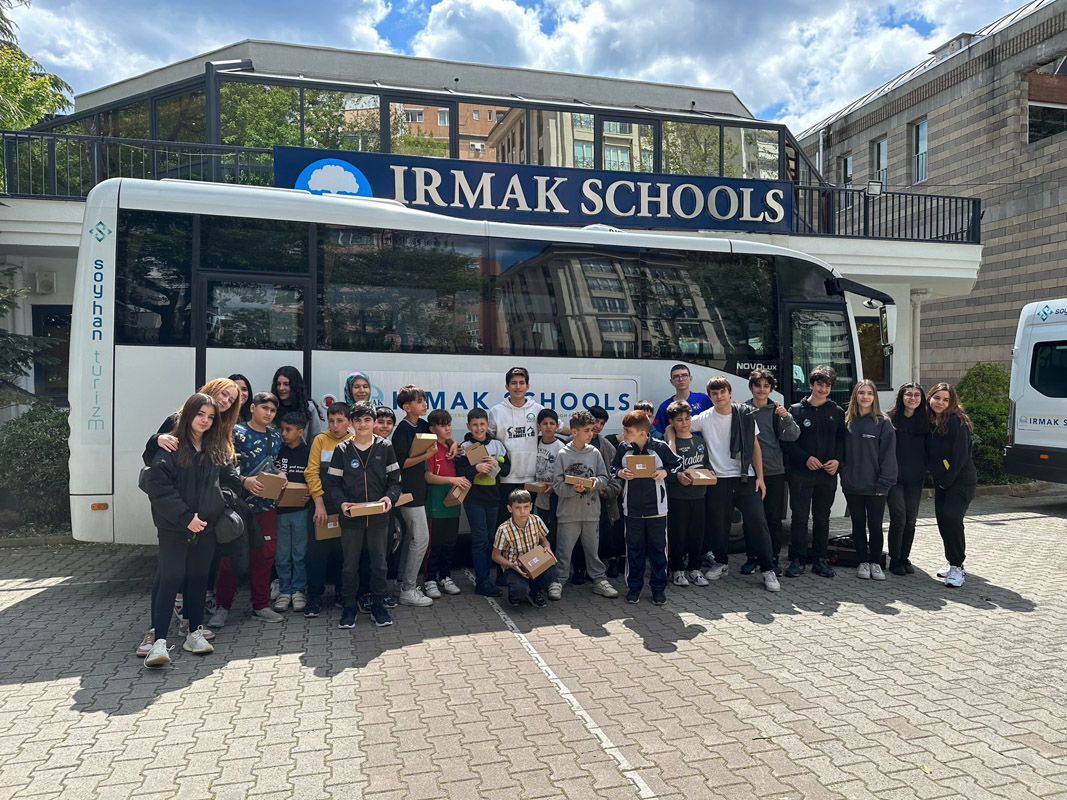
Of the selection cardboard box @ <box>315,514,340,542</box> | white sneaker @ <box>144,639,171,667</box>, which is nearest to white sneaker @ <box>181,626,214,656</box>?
white sneaker @ <box>144,639,171,667</box>

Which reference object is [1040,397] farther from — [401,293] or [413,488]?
[413,488]

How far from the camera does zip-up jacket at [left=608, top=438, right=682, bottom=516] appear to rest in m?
6.27

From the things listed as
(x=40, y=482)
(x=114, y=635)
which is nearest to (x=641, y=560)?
(x=114, y=635)

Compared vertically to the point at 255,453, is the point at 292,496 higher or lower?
lower

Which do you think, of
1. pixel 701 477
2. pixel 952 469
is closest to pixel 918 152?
pixel 952 469

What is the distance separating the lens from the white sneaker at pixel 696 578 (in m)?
6.81

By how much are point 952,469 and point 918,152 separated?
61.3 ft

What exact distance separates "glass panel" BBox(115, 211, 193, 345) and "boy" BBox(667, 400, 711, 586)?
4.46m

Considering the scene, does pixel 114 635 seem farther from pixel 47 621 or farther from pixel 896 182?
pixel 896 182

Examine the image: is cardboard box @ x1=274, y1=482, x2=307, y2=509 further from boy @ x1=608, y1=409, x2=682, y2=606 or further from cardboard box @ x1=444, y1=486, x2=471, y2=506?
boy @ x1=608, y1=409, x2=682, y2=606

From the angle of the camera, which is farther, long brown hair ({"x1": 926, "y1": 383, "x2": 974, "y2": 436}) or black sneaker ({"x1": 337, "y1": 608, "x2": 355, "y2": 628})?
long brown hair ({"x1": 926, "y1": 383, "x2": 974, "y2": 436})

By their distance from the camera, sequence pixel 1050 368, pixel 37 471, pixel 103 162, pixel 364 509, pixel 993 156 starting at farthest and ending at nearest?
pixel 993 156 < pixel 103 162 < pixel 1050 368 < pixel 37 471 < pixel 364 509

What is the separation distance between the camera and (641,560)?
639 centimetres

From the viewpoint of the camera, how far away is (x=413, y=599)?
621cm
